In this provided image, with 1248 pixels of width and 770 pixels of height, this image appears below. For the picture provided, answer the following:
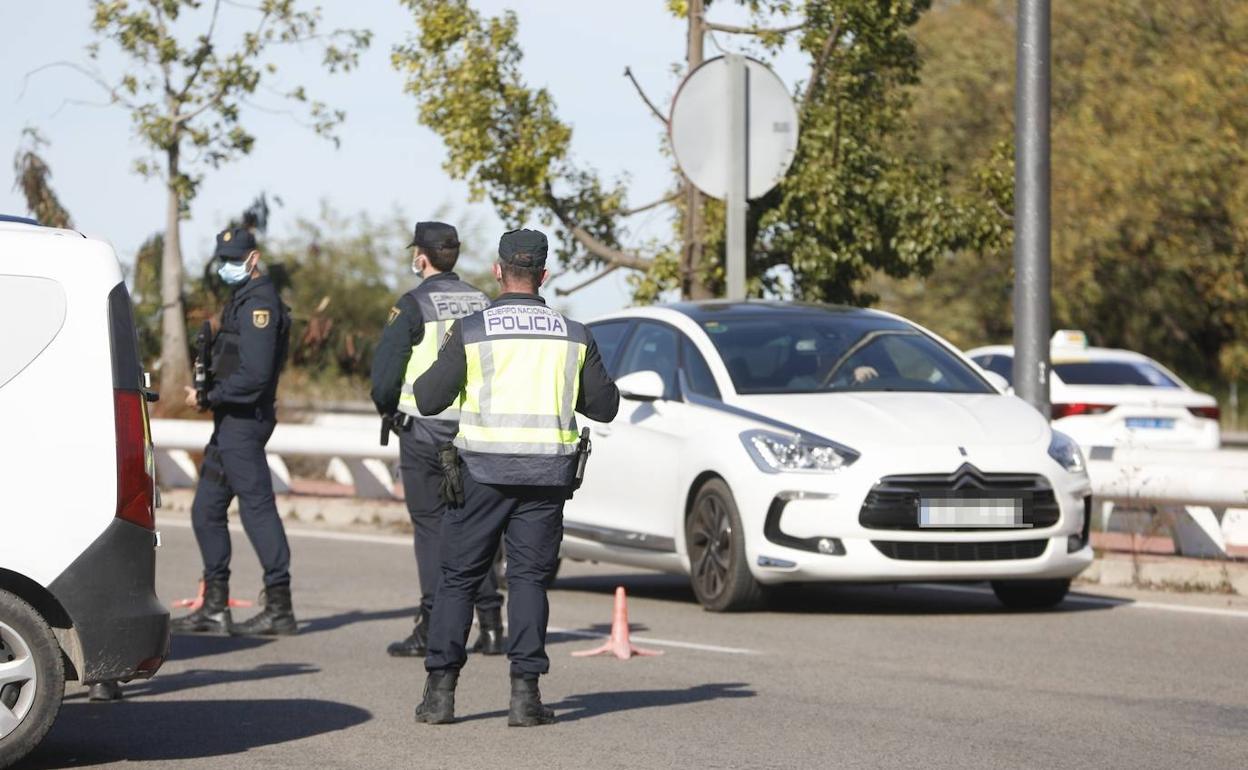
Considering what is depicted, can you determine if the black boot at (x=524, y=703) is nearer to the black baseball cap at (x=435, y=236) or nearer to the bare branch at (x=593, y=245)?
the black baseball cap at (x=435, y=236)

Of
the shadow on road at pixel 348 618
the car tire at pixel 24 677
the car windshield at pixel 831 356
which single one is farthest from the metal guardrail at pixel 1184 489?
the car tire at pixel 24 677

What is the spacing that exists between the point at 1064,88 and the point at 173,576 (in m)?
32.6

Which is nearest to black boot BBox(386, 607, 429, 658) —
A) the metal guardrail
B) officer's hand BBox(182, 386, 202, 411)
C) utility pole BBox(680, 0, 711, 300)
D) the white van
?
officer's hand BBox(182, 386, 202, 411)

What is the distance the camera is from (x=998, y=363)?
22.5m

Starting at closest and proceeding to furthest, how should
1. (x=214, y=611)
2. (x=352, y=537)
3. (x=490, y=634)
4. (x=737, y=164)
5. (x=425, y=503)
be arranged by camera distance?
(x=425, y=503) → (x=490, y=634) → (x=214, y=611) → (x=737, y=164) → (x=352, y=537)

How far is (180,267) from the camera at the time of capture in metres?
29.3

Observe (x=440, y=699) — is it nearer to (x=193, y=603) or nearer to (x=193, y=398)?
(x=193, y=398)

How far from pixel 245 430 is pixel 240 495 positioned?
0.32 meters

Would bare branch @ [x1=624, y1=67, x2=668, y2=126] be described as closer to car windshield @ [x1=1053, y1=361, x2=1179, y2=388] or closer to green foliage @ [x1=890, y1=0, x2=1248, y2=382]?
car windshield @ [x1=1053, y1=361, x2=1179, y2=388]

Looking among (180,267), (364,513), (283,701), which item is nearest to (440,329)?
(283,701)

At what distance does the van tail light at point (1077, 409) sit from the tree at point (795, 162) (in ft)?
8.90

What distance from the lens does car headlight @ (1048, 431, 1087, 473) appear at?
11.8 meters

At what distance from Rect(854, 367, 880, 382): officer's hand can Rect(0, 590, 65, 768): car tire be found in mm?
6302

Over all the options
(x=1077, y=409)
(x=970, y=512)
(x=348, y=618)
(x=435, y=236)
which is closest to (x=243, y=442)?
(x=348, y=618)
